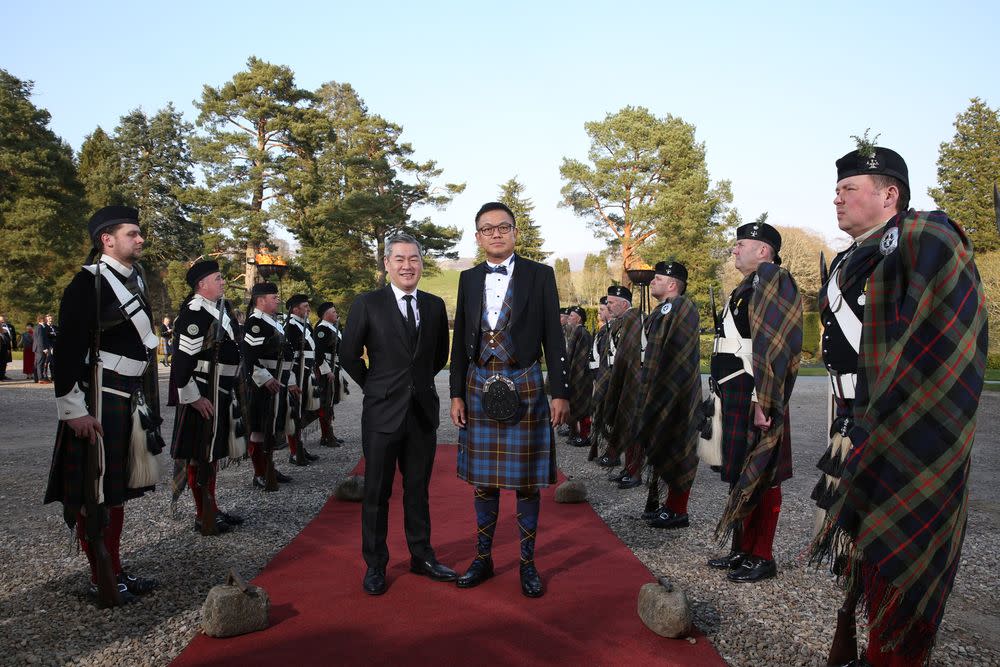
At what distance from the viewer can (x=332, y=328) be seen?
8359 mm

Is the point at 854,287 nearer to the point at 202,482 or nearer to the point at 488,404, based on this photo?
the point at 488,404

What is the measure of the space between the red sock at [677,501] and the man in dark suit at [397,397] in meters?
2.08

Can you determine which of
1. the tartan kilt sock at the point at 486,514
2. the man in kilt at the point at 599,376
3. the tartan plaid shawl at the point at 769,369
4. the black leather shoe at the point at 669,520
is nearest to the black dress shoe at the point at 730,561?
the tartan plaid shawl at the point at 769,369

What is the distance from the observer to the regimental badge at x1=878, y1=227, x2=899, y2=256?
2123 millimetres

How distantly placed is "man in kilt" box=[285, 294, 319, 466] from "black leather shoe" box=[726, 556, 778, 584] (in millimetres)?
4858

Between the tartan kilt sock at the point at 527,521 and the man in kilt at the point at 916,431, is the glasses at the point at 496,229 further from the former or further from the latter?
the man in kilt at the point at 916,431

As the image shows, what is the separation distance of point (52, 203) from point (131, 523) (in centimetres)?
3279

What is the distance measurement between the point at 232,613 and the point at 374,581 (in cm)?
79

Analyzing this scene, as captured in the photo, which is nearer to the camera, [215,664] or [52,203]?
[215,664]

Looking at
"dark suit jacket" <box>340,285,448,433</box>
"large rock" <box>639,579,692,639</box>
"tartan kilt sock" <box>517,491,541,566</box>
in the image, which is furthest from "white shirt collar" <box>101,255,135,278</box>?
"large rock" <box>639,579,692,639</box>

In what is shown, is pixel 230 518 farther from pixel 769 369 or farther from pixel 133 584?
→ pixel 769 369

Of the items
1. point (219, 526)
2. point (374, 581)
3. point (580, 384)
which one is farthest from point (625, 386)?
point (219, 526)

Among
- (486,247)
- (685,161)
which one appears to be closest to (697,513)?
(486,247)

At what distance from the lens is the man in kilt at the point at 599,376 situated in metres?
7.67
